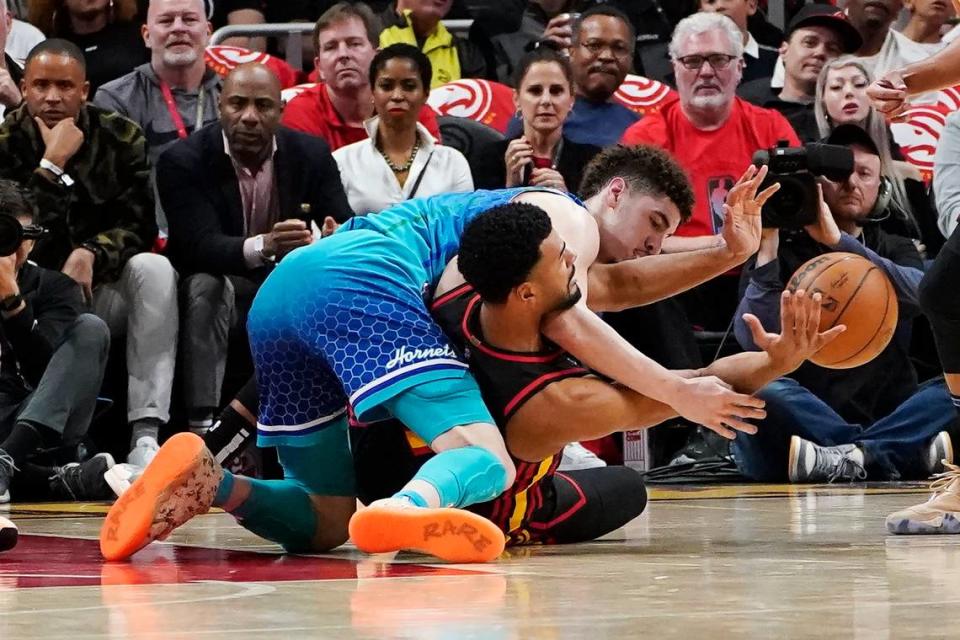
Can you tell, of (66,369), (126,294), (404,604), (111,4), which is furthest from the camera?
(111,4)

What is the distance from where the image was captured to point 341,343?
3715mm

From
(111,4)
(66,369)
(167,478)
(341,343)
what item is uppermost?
(111,4)

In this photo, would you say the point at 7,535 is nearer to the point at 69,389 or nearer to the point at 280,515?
the point at 280,515

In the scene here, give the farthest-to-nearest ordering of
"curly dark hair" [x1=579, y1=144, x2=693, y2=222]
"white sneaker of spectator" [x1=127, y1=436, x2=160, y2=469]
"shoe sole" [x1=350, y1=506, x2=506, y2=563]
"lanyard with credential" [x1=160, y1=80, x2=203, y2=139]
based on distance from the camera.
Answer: "lanyard with credential" [x1=160, y1=80, x2=203, y2=139]
"white sneaker of spectator" [x1=127, y1=436, x2=160, y2=469]
"curly dark hair" [x1=579, y1=144, x2=693, y2=222]
"shoe sole" [x1=350, y1=506, x2=506, y2=563]

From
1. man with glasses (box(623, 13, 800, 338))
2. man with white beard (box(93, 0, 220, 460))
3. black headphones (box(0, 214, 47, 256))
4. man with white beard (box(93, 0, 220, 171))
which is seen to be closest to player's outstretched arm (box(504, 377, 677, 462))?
black headphones (box(0, 214, 47, 256))

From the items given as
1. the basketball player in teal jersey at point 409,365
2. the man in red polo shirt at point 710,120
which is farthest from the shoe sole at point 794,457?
the basketball player in teal jersey at point 409,365

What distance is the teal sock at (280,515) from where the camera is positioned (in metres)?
3.89

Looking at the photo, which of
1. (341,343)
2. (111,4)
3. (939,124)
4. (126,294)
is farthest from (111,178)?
(939,124)

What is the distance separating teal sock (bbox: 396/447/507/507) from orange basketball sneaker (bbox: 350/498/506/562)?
0.12 m

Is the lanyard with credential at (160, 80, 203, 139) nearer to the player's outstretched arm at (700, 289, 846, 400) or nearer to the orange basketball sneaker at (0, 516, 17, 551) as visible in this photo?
the orange basketball sneaker at (0, 516, 17, 551)

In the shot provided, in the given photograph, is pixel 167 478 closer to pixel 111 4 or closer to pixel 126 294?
pixel 126 294

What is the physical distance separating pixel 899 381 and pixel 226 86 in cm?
327

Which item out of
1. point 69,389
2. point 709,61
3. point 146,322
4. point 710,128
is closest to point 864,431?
point 710,128

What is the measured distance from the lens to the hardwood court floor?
7.55 feet
